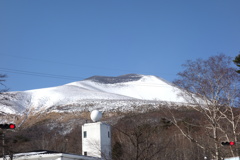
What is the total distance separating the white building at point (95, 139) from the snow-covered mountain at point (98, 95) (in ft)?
175

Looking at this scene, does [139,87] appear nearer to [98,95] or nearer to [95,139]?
[98,95]

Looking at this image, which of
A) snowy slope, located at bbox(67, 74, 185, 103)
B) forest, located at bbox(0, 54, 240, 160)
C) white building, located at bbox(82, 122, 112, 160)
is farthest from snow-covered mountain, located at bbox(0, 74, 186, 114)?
white building, located at bbox(82, 122, 112, 160)

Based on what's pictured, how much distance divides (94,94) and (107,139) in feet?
299

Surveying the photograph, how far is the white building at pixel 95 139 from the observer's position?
2861 cm

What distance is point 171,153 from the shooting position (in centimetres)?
4053

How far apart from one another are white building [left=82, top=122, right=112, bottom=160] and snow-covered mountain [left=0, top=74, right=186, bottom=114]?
2098 inches

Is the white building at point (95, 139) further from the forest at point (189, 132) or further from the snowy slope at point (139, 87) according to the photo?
the snowy slope at point (139, 87)

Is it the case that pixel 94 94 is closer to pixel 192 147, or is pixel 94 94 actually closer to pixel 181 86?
pixel 192 147

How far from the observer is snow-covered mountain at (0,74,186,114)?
9971 cm

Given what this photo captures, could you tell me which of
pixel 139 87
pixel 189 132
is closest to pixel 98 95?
pixel 139 87

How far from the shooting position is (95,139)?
94.6 feet

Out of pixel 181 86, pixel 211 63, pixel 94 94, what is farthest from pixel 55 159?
pixel 94 94

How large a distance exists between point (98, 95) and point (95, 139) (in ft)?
296

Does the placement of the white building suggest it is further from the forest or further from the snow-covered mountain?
the snow-covered mountain
